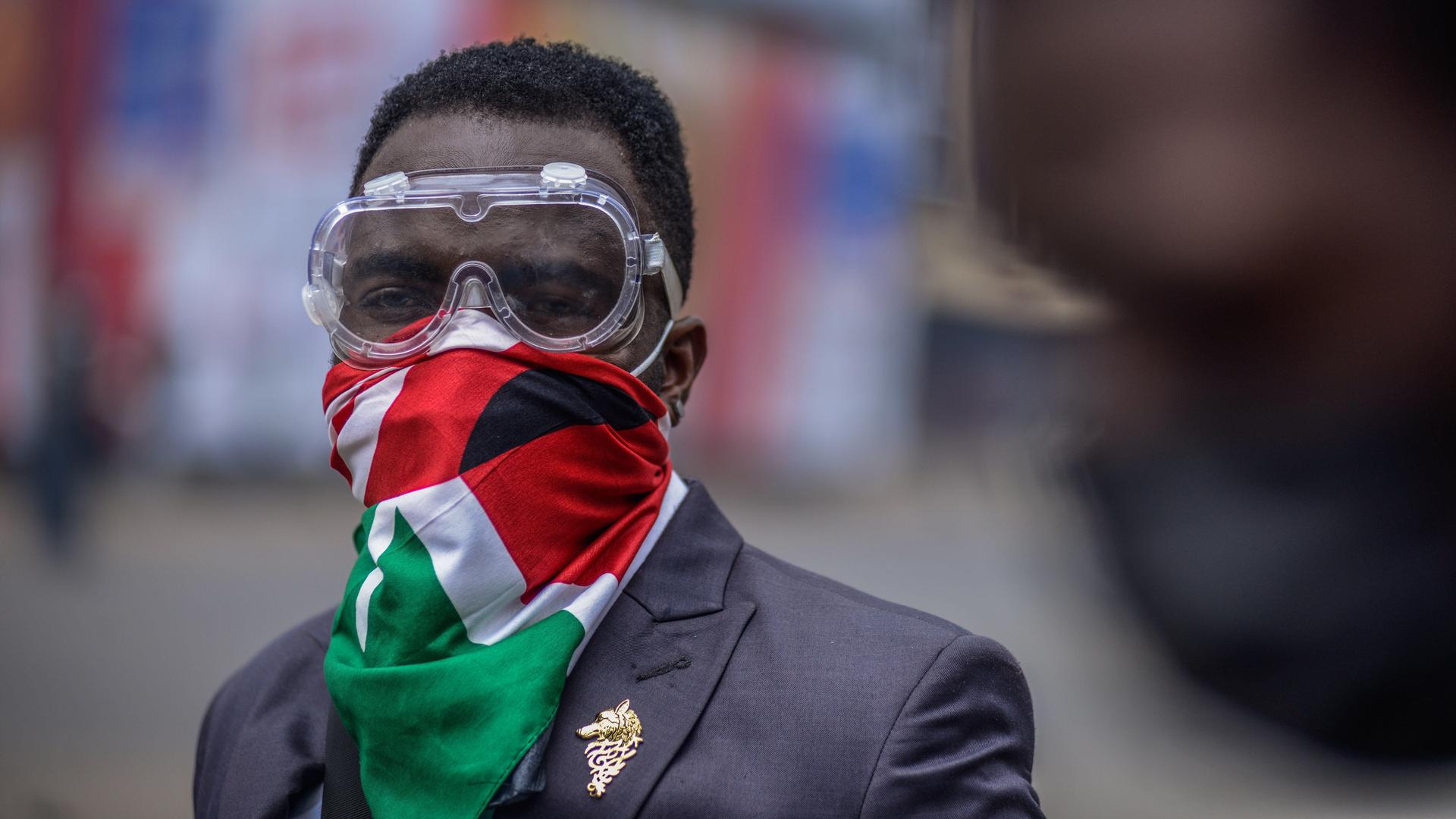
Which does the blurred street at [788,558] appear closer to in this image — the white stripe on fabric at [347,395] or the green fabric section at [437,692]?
the green fabric section at [437,692]

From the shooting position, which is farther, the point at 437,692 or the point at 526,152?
the point at 526,152

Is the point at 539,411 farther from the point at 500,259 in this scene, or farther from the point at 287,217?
the point at 287,217

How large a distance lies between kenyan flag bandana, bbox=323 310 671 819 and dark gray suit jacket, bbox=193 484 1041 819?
0.09m

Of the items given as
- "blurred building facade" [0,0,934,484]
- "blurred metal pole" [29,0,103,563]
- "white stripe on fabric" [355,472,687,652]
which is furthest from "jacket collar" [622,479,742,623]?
"blurred metal pole" [29,0,103,563]

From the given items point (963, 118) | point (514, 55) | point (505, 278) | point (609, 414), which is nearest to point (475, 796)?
point (609, 414)

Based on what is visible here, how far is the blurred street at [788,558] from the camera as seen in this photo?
10.4ft

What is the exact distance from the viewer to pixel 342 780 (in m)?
2.00

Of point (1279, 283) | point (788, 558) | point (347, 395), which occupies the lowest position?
point (788, 558)

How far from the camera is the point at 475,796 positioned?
70.5 inches

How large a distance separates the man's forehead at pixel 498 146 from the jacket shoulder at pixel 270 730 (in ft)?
2.97

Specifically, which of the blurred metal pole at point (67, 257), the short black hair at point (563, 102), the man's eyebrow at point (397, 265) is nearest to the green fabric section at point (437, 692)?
the man's eyebrow at point (397, 265)

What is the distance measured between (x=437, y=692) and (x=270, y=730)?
570mm

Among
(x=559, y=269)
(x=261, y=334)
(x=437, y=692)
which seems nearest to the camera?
(x=437, y=692)

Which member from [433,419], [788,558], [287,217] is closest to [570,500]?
[433,419]
